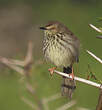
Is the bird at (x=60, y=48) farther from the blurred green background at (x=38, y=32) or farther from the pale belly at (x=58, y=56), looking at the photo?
the blurred green background at (x=38, y=32)

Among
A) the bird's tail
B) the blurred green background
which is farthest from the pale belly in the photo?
the blurred green background

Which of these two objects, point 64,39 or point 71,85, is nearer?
point 71,85

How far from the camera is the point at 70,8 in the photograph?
967cm

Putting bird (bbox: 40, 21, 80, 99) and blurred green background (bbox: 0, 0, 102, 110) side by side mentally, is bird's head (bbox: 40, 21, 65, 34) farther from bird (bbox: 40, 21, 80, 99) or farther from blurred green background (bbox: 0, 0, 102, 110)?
blurred green background (bbox: 0, 0, 102, 110)

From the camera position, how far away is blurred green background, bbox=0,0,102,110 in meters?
5.57

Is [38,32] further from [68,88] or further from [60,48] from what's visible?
[68,88]

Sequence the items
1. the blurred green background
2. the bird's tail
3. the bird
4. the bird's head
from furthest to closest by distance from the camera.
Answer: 1. the blurred green background
2. the bird
3. the bird's head
4. the bird's tail

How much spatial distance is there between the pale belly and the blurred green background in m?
1.59

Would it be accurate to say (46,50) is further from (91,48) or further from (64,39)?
(91,48)

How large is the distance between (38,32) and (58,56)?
690 cm

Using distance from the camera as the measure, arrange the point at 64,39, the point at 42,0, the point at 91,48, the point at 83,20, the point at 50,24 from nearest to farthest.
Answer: the point at 50,24 < the point at 64,39 < the point at 91,48 < the point at 83,20 < the point at 42,0

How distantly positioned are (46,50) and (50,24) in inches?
15.0

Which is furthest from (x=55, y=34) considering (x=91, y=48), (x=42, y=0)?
(x=42, y=0)

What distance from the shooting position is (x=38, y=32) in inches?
400
